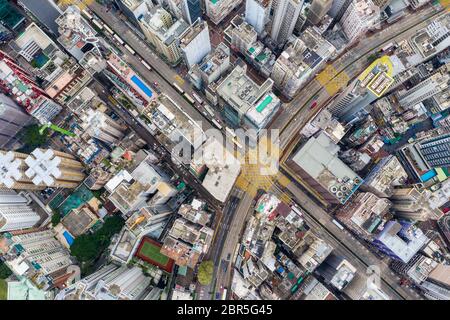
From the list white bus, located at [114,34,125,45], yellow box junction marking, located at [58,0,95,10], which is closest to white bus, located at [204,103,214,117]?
white bus, located at [114,34,125,45]

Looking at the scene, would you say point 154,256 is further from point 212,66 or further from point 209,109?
point 212,66

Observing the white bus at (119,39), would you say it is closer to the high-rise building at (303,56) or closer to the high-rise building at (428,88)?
the high-rise building at (303,56)

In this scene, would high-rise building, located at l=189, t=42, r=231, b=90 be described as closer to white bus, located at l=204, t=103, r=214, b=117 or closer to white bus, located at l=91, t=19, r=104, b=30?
white bus, located at l=204, t=103, r=214, b=117

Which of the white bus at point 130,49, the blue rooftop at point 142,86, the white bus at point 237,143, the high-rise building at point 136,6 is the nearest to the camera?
the blue rooftop at point 142,86

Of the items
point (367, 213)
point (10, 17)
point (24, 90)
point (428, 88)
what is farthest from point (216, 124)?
point (10, 17)

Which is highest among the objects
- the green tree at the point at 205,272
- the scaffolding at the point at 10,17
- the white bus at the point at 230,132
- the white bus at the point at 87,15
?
the scaffolding at the point at 10,17

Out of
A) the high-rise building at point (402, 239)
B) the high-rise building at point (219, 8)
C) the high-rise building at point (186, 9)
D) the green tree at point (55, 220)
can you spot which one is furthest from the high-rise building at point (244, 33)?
the green tree at point (55, 220)

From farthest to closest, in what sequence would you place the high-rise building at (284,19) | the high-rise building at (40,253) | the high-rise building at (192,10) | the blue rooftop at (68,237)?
the blue rooftop at (68,237) → the high-rise building at (192,10) → the high-rise building at (284,19) → the high-rise building at (40,253)
